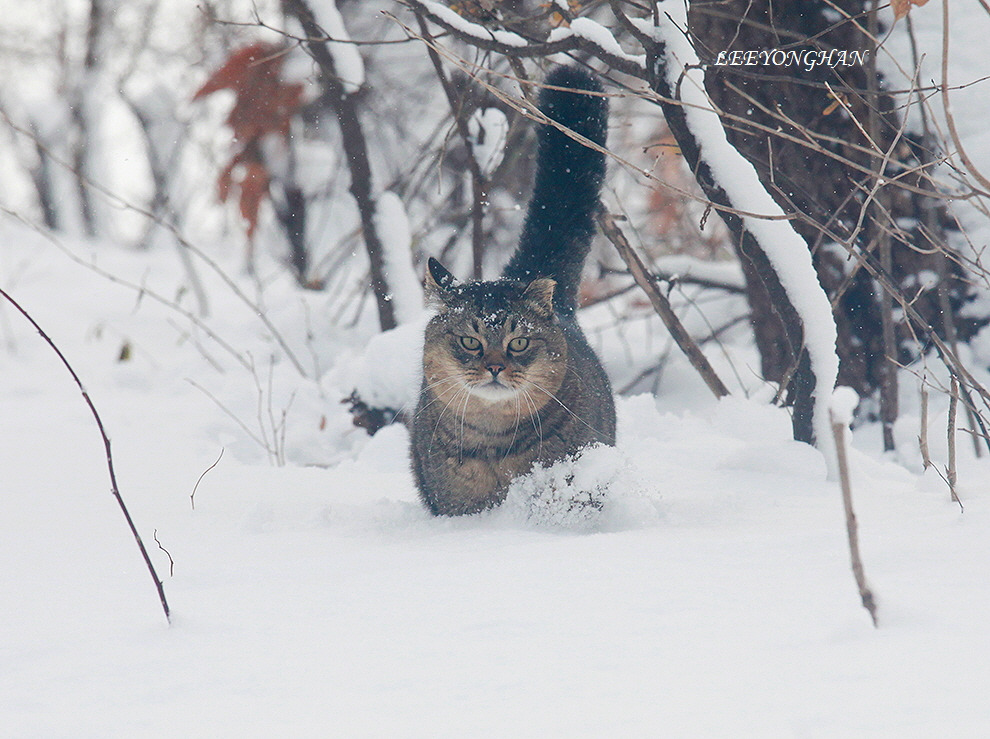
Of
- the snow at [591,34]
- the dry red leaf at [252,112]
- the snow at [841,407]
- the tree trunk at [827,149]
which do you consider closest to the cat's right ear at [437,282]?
the snow at [591,34]

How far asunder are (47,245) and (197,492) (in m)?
8.58

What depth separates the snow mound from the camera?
2623mm

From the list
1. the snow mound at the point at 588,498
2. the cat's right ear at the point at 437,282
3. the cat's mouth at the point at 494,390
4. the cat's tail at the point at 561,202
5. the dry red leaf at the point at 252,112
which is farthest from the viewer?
the dry red leaf at the point at 252,112

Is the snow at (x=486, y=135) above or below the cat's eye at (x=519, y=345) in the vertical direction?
above

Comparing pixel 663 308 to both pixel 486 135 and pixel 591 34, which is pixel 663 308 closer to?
pixel 591 34

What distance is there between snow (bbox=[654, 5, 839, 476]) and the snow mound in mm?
727

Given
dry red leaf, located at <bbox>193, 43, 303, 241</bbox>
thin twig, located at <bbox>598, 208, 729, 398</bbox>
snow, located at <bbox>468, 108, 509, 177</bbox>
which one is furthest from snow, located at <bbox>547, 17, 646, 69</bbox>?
dry red leaf, located at <bbox>193, 43, 303, 241</bbox>

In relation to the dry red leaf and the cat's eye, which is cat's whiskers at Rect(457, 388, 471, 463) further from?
the dry red leaf

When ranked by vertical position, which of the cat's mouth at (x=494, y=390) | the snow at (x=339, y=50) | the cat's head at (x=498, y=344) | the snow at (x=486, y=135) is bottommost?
the cat's mouth at (x=494, y=390)

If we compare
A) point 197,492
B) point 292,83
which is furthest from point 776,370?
point 292,83

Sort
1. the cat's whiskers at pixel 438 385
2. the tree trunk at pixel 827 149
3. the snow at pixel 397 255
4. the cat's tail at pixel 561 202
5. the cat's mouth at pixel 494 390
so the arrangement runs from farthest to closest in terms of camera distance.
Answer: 1. the snow at pixel 397 255
2. the tree trunk at pixel 827 149
3. the cat's tail at pixel 561 202
4. the cat's whiskers at pixel 438 385
5. the cat's mouth at pixel 494 390

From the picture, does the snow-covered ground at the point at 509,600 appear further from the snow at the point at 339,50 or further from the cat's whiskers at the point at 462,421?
the snow at the point at 339,50

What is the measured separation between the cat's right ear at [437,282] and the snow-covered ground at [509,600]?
0.71 metres

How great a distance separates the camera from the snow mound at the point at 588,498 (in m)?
2.62
